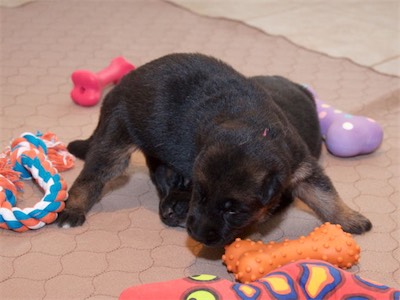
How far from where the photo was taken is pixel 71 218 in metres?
2.76

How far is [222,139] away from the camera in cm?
231

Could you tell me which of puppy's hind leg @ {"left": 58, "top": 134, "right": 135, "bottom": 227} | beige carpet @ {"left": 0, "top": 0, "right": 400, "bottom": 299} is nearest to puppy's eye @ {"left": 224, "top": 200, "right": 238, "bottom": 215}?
beige carpet @ {"left": 0, "top": 0, "right": 400, "bottom": 299}

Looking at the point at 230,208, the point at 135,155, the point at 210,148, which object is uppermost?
the point at 210,148

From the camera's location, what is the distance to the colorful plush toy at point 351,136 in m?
3.31

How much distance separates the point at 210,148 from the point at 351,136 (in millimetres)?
1237

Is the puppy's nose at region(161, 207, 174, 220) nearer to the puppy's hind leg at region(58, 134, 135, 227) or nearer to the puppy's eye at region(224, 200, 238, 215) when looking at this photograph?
the puppy's hind leg at region(58, 134, 135, 227)

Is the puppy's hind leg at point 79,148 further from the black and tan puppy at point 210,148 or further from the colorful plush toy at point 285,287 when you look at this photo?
the colorful plush toy at point 285,287

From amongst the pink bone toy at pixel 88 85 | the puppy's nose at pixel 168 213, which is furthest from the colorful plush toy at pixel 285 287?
the pink bone toy at pixel 88 85

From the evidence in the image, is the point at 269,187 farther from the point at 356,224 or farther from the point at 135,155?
the point at 135,155

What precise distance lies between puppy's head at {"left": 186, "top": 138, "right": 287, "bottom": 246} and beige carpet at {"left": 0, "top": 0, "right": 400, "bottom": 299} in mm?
295

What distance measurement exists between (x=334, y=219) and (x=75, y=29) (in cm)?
325

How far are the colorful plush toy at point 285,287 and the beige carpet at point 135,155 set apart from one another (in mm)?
347

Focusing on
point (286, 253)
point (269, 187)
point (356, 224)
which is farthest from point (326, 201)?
point (269, 187)

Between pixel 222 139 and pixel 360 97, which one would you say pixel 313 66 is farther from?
pixel 222 139
